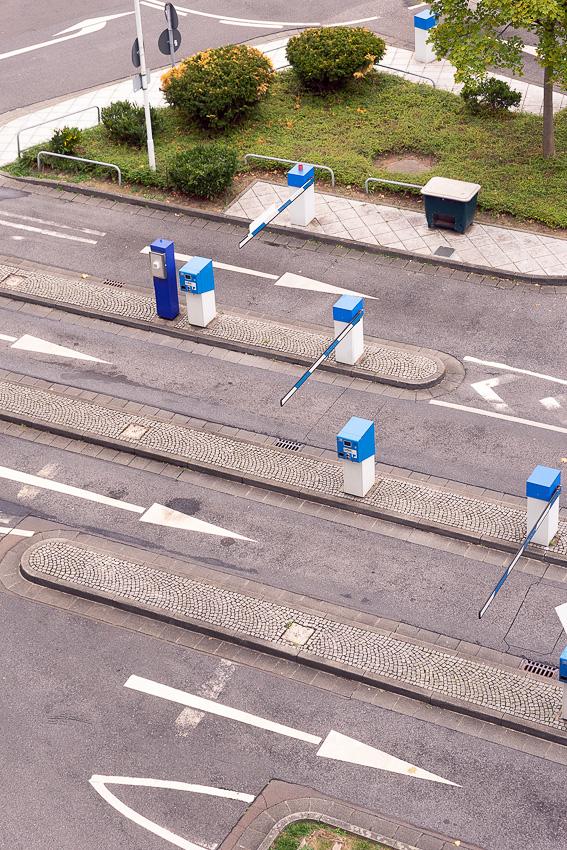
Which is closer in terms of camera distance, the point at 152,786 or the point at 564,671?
the point at 564,671

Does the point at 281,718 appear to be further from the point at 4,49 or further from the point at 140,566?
the point at 4,49

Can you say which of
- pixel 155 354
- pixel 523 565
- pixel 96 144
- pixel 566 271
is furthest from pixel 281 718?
pixel 96 144

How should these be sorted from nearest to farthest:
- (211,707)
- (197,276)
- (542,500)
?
1. (211,707)
2. (542,500)
3. (197,276)

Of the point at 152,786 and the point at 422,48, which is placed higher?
the point at 422,48

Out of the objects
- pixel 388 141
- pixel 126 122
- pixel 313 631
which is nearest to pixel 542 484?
pixel 313 631

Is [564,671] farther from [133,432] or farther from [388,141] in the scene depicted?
[388,141]

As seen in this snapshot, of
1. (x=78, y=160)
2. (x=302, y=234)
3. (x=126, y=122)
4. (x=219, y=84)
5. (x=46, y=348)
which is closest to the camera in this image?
(x=46, y=348)
